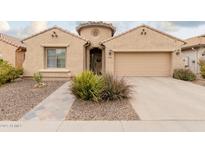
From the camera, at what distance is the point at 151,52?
18922mm

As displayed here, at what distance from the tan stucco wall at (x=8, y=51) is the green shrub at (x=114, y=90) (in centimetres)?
1382

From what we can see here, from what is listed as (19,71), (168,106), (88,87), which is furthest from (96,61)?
(168,106)

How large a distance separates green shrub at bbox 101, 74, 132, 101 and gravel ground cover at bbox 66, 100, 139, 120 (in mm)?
380

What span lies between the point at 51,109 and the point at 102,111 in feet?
6.44

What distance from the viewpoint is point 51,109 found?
7.97 m

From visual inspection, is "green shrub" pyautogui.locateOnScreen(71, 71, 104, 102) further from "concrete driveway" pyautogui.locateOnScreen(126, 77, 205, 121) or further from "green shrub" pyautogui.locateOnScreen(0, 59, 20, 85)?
"green shrub" pyautogui.locateOnScreen(0, 59, 20, 85)

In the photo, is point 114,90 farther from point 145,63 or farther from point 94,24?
point 94,24

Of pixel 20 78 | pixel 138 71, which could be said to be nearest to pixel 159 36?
pixel 138 71

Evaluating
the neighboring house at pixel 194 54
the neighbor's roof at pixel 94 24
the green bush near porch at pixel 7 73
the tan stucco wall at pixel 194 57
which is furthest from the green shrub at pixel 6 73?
the tan stucco wall at pixel 194 57

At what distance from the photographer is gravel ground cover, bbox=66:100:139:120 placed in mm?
6895

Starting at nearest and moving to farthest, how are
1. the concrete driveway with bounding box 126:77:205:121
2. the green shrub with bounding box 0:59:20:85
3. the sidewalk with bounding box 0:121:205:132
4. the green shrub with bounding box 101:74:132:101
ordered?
the sidewalk with bounding box 0:121:205:132
the concrete driveway with bounding box 126:77:205:121
the green shrub with bounding box 101:74:132:101
the green shrub with bounding box 0:59:20:85

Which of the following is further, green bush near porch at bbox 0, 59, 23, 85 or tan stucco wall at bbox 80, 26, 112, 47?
tan stucco wall at bbox 80, 26, 112, 47

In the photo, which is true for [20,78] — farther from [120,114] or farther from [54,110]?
[120,114]

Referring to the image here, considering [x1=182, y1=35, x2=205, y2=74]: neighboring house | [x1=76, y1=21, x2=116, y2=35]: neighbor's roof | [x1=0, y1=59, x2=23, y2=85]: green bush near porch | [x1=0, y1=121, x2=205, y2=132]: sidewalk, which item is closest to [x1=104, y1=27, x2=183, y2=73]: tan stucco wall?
[x1=76, y1=21, x2=116, y2=35]: neighbor's roof
